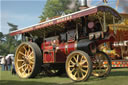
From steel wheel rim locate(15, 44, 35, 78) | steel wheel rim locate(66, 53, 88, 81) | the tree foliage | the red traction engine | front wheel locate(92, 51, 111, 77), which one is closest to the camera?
steel wheel rim locate(66, 53, 88, 81)

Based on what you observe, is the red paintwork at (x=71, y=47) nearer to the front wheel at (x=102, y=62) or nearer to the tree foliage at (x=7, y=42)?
the front wheel at (x=102, y=62)

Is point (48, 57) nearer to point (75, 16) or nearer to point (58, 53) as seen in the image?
point (58, 53)

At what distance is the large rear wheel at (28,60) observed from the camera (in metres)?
6.56

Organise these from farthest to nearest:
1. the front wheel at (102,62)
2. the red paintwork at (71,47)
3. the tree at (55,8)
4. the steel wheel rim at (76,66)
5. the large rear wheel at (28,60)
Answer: the tree at (55,8) → the large rear wheel at (28,60) → the front wheel at (102,62) → the red paintwork at (71,47) → the steel wheel rim at (76,66)

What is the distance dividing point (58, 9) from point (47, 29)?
33713 millimetres

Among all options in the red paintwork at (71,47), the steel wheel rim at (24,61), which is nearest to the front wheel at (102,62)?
the red paintwork at (71,47)

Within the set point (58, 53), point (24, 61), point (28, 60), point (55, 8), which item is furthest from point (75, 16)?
point (55, 8)

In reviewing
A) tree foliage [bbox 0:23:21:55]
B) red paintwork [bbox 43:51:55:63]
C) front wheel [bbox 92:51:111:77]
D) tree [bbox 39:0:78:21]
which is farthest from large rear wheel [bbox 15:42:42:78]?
tree foliage [bbox 0:23:21:55]

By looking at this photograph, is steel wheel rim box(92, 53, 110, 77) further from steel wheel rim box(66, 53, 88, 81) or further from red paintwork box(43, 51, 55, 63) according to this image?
red paintwork box(43, 51, 55, 63)

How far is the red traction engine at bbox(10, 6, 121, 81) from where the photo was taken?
5430 millimetres

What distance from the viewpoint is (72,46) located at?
6.11 meters

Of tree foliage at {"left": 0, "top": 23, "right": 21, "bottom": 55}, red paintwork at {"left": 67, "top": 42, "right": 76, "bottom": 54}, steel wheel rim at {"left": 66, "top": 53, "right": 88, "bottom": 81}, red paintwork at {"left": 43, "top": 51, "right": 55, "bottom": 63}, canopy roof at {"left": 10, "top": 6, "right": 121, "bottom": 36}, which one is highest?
tree foliage at {"left": 0, "top": 23, "right": 21, "bottom": 55}

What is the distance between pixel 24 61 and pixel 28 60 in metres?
0.27

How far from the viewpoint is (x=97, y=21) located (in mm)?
5977
